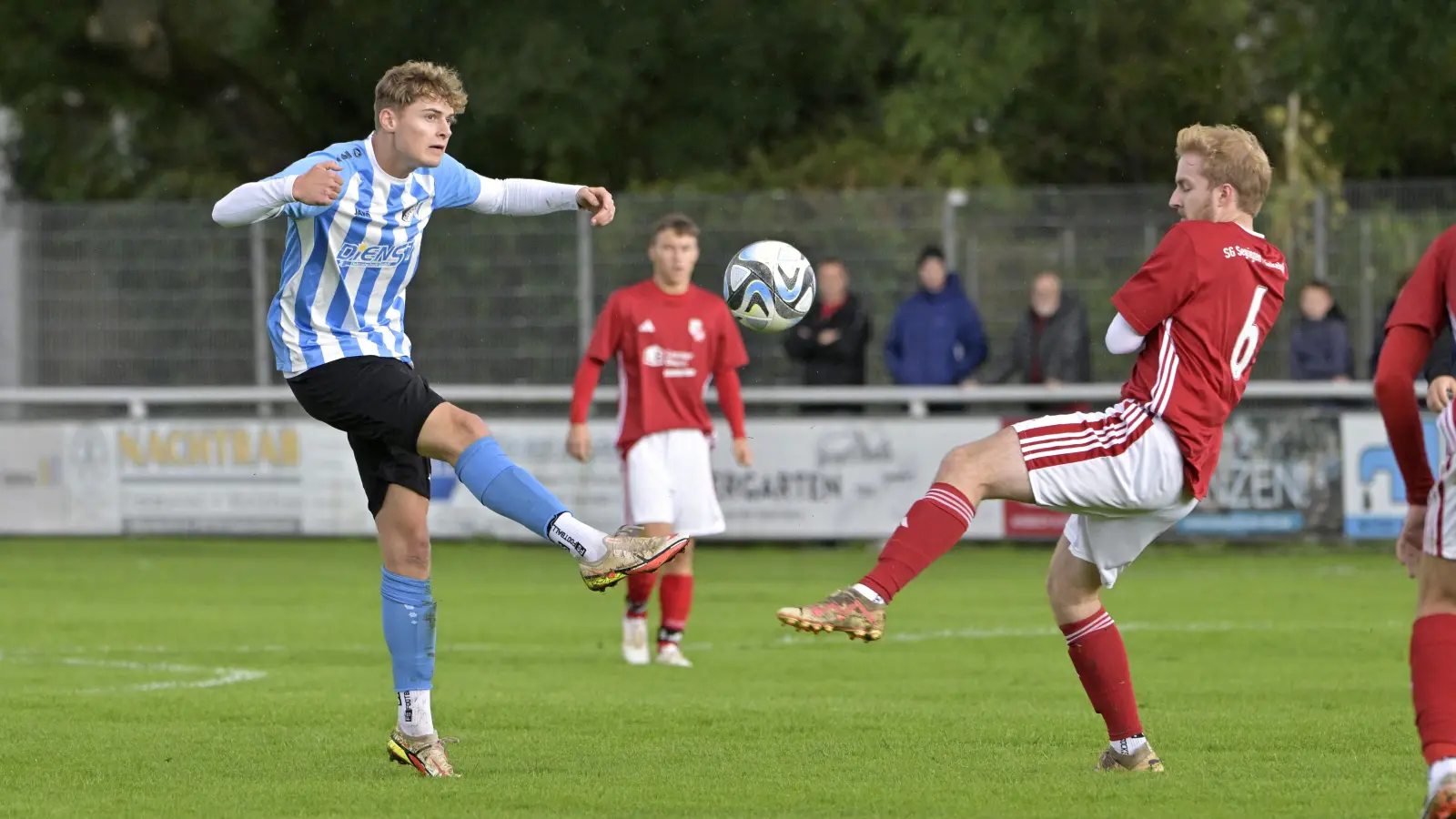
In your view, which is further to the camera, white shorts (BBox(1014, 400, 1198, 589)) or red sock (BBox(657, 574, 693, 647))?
red sock (BBox(657, 574, 693, 647))

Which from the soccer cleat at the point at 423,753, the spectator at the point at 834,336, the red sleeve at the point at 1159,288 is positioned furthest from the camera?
the spectator at the point at 834,336

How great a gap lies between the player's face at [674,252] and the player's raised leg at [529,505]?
453 centimetres

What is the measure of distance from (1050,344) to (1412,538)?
38.2ft

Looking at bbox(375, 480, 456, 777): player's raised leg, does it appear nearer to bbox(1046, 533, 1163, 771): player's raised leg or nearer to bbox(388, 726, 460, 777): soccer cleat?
bbox(388, 726, 460, 777): soccer cleat

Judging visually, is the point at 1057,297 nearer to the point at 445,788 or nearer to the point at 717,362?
the point at 717,362

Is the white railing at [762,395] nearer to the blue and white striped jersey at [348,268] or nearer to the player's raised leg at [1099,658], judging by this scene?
the player's raised leg at [1099,658]

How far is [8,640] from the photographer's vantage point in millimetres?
11914

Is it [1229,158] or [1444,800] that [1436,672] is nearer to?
[1444,800]

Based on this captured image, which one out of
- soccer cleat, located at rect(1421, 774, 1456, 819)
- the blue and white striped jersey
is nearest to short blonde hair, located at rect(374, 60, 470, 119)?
the blue and white striped jersey

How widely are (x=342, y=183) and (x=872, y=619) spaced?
2.11 meters

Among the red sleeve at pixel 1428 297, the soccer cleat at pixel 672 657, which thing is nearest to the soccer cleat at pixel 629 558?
the red sleeve at pixel 1428 297

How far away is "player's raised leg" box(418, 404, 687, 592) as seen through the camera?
6430 millimetres

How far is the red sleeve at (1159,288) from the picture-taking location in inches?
250

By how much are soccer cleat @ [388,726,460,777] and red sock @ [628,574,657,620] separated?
3797 millimetres
